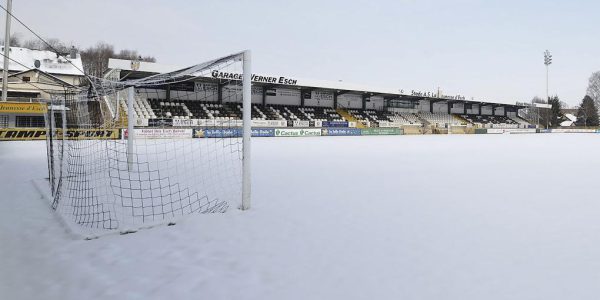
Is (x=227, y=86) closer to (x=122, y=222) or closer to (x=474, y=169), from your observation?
(x=474, y=169)

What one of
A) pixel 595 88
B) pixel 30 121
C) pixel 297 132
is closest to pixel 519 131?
pixel 595 88

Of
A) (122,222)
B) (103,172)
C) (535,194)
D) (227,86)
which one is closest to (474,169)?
(535,194)

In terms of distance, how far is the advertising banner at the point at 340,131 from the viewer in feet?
121

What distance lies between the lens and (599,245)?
414 cm

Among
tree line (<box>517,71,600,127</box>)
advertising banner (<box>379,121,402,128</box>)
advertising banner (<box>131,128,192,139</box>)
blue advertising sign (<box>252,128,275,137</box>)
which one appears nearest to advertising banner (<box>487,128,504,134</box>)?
advertising banner (<box>379,121,402,128</box>)

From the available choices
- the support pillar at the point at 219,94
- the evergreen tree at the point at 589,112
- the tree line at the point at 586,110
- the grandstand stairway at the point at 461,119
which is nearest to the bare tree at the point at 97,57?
the support pillar at the point at 219,94

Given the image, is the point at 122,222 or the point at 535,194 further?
the point at 535,194

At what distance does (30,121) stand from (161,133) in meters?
8.96

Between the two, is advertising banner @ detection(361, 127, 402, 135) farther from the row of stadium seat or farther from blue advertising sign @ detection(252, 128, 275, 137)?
blue advertising sign @ detection(252, 128, 275, 137)

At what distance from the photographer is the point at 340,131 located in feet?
123

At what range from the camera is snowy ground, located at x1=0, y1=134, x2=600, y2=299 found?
3100mm

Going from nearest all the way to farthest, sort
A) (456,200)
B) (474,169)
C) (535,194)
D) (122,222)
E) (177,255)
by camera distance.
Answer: (177,255) → (122,222) → (456,200) → (535,194) → (474,169)

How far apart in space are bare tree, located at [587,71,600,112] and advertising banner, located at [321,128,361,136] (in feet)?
209

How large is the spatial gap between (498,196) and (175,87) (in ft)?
102
